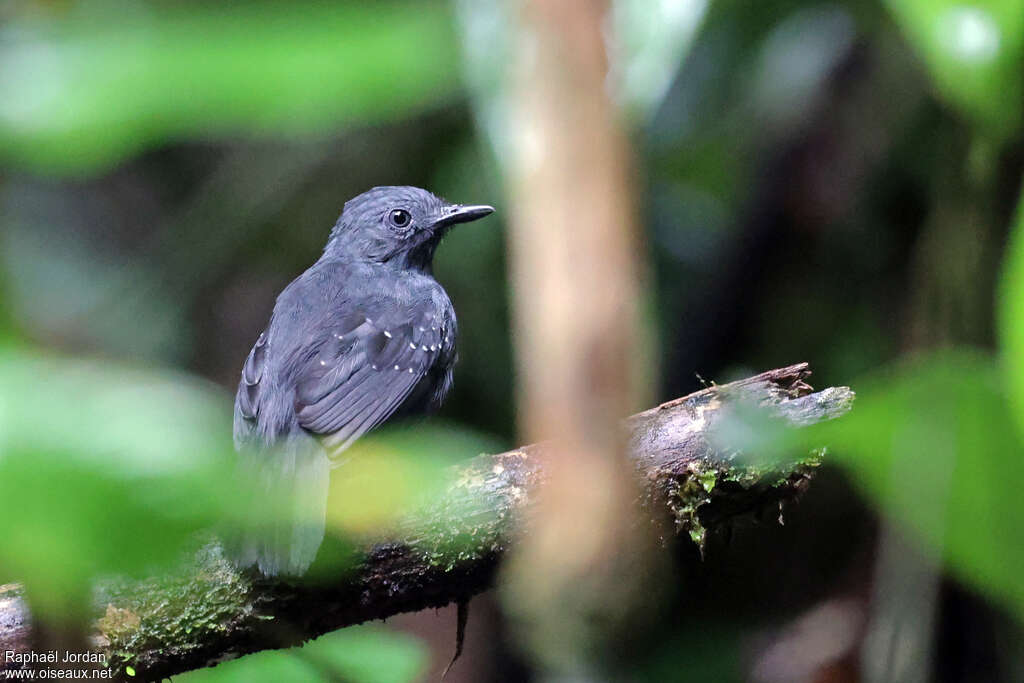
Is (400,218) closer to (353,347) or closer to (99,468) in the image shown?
(353,347)

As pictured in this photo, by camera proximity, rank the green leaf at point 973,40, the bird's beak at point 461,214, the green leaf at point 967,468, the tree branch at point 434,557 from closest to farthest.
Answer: the green leaf at point 967,468
the green leaf at point 973,40
the tree branch at point 434,557
the bird's beak at point 461,214

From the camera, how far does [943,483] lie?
1850mm

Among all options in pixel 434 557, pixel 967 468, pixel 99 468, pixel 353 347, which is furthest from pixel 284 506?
pixel 353 347

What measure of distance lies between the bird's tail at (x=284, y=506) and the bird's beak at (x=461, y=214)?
159 centimetres

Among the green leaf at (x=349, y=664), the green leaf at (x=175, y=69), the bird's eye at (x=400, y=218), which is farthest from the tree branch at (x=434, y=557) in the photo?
the bird's eye at (x=400, y=218)

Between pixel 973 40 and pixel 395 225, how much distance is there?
10.8 feet

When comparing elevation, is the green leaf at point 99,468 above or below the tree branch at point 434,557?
above

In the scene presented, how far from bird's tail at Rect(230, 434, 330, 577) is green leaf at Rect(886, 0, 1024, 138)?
135 centimetres

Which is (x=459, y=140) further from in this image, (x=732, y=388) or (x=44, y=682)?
(x=44, y=682)

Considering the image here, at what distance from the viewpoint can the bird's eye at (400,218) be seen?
195 inches

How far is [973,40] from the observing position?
196 cm

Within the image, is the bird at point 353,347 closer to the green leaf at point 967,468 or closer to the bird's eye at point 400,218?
the bird's eye at point 400,218

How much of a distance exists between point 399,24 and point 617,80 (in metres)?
1.04

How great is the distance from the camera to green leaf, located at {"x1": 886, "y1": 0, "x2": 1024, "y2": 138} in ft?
6.23
